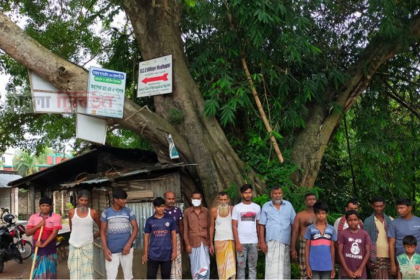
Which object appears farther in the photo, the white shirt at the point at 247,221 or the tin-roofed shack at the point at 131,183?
the tin-roofed shack at the point at 131,183

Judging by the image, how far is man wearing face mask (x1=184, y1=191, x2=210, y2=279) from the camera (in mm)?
5859

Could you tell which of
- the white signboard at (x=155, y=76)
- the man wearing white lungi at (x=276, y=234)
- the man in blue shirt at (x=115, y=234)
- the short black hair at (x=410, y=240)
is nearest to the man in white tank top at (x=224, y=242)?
A: the man wearing white lungi at (x=276, y=234)

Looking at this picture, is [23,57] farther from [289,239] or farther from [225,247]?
[289,239]

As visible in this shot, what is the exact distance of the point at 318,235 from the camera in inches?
200

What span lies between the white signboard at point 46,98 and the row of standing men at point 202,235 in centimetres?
175

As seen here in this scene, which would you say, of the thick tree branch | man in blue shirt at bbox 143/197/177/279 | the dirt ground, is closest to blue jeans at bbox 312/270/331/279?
man in blue shirt at bbox 143/197/177/279

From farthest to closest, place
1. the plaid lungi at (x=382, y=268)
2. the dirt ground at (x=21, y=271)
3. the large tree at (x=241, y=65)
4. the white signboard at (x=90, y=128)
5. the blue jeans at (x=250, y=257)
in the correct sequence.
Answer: the dirt ground at (x=21, y=271), the white signboard at (x=90, y=128), the large tree at (x=241, y=65), the blue jeans at (x=250, y=257), the plaid lungi at (x=382, y=268)

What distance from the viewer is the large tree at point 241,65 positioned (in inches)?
268

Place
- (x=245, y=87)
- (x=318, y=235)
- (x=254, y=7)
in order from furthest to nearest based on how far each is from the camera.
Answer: (x=245, y=87)
(x=254, y=7)
(x=318, y=235)

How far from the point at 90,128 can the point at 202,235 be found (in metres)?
2.61

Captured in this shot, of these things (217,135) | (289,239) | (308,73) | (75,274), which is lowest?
(75,274)

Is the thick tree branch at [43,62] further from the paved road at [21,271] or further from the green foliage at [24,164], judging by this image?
the green foliage at [24,164]

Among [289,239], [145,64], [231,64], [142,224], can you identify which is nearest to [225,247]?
[289,239]

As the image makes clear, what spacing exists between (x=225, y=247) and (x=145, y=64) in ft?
12.6
